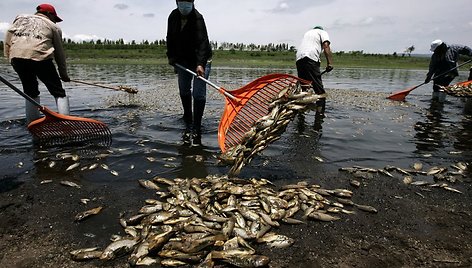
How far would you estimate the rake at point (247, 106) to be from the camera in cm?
548

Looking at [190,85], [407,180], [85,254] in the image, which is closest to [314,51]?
[190,85]

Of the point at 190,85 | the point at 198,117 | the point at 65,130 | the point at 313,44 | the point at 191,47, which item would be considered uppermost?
the point at 313,44

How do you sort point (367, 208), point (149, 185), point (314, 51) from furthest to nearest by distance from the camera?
point (314, 51) < point (149, 185) < point (367, 208)

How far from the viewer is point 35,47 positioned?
251 inches

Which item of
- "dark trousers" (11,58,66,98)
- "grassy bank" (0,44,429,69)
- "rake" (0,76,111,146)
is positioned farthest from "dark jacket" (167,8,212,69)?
"grassy bank" (0,44,429,69)

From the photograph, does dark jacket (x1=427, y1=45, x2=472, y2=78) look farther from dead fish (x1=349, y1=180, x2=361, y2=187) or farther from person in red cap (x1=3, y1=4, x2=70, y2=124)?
person in red cap (x1=3, y1=4, x2=70, y2=124)

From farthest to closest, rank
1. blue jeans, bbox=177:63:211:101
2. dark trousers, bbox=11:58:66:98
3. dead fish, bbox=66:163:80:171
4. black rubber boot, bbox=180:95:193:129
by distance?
1. black rubber boot, bbox=180:95:193:129
2. blue jeans, bbox=177:63:211:101
3. dark trousers, bbox=11:58:66:98
4. dead fish, bbox=66:163:80:171

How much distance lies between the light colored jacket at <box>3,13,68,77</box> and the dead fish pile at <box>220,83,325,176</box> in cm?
467

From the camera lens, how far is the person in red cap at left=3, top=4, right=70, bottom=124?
20.9 feet

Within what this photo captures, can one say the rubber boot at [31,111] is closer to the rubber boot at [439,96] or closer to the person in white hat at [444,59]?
the person in white hat at [444,59]

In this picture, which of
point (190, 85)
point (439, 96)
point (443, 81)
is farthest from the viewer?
point (439, 96)

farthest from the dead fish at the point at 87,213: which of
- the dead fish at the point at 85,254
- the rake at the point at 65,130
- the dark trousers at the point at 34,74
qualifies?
the dark trousers at the point at 34,74

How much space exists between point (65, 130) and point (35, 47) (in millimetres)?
1793

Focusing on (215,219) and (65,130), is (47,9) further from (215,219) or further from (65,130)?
(215,219)
